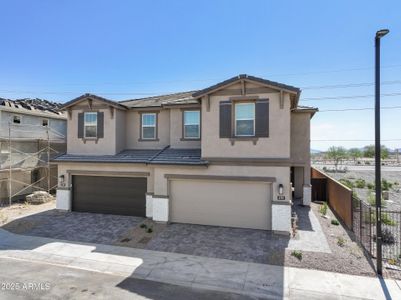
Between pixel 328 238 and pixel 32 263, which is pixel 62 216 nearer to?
pixel 32 263

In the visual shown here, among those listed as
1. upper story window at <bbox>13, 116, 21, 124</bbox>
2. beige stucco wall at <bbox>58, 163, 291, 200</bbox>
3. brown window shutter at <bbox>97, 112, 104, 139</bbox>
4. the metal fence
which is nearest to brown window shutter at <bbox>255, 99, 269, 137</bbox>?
beige stucco wall at <bbox>58, 163, 291, 200</bbox>

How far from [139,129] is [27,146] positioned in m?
9.61

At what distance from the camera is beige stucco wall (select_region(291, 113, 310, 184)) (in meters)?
15.0

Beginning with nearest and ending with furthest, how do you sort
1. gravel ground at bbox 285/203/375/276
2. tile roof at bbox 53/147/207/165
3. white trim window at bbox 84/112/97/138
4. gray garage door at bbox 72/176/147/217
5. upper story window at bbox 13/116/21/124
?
gravel ground at bbox 285/203/375/276 < tile roof at bbox 53/147/207/165 < gray garage door at bbox 72/176/147/217 < white trim window at bbox 84/112/97/138 < upper story window at bbox 13/116/21/124

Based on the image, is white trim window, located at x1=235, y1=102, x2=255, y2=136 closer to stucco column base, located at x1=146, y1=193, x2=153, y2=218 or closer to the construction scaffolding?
stucco column base, located at x1=146, y1=193, x2=153, y2=218

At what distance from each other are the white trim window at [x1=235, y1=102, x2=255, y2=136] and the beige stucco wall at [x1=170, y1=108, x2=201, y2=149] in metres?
3.04

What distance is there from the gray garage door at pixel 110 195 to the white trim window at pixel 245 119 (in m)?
5.72

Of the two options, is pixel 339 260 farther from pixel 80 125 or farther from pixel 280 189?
pixel 80 125

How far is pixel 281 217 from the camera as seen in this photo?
1056 centimetres

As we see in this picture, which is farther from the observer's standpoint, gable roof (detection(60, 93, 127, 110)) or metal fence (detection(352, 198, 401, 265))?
gable roof (detection(60, 93, 127, 110))

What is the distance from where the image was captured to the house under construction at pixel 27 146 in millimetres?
16375

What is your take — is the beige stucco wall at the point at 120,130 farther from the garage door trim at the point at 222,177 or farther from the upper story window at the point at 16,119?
the upper story window at the point at 16,119

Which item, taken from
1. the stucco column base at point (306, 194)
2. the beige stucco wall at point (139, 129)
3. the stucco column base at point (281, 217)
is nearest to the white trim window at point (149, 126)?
the beige stucco wall at point (139, 129)

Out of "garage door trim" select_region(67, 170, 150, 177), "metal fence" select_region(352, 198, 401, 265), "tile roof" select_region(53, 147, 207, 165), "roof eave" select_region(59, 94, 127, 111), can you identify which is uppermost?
"roof eave" select_region(59, 94, 127, 111)
